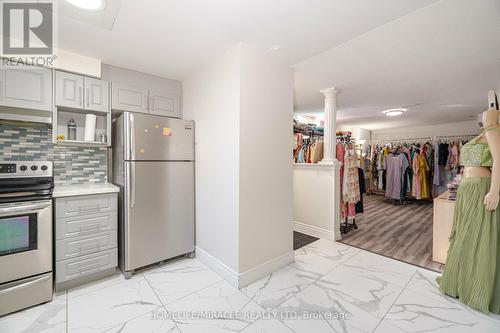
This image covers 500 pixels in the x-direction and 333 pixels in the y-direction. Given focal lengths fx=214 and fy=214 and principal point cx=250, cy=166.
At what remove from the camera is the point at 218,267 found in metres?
2.21

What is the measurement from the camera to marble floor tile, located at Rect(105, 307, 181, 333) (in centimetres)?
148

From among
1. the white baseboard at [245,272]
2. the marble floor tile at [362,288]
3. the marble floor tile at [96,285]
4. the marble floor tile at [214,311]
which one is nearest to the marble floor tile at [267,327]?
the marble floor tile at [214,311]

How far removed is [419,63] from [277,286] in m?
2.83

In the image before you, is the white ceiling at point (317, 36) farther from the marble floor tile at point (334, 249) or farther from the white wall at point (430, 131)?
the white wall at point (430, 131)

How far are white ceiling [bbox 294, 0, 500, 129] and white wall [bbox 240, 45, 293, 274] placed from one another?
0.52 m

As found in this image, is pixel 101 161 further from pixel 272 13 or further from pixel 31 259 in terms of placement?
pixel 272 13

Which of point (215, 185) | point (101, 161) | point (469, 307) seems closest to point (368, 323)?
point (469, 307)

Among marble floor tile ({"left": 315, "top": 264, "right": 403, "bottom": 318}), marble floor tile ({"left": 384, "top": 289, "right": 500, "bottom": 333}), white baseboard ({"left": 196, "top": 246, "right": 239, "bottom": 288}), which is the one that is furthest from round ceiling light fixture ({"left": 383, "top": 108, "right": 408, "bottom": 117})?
white baseboard ({"left": 196, "top": 246, "right": 239, "bottom": 288})

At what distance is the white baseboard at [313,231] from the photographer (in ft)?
10.3

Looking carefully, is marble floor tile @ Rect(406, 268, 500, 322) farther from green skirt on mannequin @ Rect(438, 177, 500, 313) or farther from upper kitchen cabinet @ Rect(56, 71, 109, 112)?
upper kitchen cabinet @ Rect(56, 71, 109, 112)

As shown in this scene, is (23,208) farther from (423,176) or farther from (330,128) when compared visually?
(423,176)

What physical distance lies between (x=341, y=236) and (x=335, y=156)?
1222 millimetres

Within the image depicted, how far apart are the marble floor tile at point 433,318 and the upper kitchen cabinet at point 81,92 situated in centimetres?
327

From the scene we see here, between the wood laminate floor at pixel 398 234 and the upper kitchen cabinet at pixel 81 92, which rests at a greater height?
the upper kitchen cabinet at pixel 81 92
